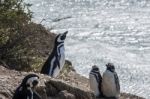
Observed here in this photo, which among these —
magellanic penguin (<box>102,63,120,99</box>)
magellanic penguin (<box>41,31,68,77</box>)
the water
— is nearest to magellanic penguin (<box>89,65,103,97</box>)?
magellanic penguin (<box>102,63,120,99</box>)

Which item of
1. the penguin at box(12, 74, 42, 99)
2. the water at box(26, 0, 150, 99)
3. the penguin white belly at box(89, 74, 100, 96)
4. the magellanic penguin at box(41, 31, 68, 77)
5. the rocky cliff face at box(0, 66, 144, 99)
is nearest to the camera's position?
the penguin at box(12, 74, 42, 99)

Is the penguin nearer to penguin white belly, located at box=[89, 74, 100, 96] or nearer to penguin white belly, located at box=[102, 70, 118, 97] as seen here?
penguin white belly, located at box=[89, 74, 100, 96]

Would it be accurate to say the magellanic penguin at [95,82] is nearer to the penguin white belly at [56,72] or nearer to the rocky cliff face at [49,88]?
the penguin white belly at [56,72]

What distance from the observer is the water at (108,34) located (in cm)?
1595

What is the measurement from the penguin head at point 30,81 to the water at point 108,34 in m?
4.63

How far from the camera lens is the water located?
16.0 m

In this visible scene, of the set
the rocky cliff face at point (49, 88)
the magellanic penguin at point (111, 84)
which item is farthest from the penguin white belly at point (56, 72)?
the rocky cliff face at point (49, 88)

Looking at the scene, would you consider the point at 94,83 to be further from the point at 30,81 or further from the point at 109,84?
the point at 30,81

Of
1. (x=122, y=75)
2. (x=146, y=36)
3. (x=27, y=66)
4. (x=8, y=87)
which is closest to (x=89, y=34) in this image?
(x=146, y=36)

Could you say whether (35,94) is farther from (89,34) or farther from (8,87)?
(89,34)

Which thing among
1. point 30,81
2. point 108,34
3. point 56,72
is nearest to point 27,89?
point 30,81

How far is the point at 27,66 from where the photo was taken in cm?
1023

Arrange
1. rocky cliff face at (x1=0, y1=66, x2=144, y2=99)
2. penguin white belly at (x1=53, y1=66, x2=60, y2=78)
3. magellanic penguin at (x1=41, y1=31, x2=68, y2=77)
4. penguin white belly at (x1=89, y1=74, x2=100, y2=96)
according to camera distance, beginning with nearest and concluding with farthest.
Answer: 1. rocky cliff face at (x1=0, y1=66, x2=144, y2=99)
2. magellanic penguin at (x1=41, y1=31, x2=68, y2=77)
3. penguin white belly at (x1=53, y1=66, x2=60, y2=78)
4. penguin white belly at (x1=89, y1=74, x2=100, y2=96)

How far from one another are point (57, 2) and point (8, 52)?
1835 centimetres
